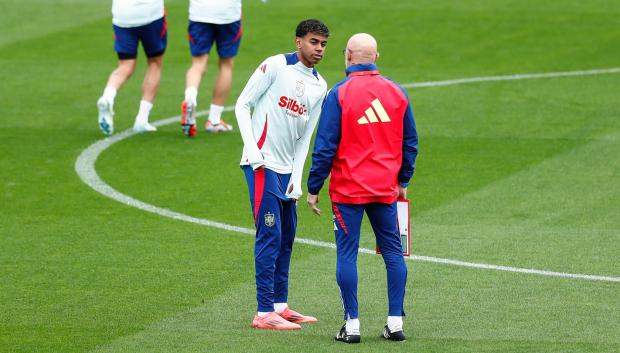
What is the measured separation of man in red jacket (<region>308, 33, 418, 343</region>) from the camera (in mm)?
8391

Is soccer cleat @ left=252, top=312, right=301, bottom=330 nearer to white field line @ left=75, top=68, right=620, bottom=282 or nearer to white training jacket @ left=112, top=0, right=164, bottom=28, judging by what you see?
white field line @ left=75, top=68, right=620, bottom=282

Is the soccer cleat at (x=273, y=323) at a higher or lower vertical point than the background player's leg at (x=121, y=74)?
lower

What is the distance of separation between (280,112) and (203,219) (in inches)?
141

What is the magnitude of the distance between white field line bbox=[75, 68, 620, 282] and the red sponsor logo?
7.46 feet

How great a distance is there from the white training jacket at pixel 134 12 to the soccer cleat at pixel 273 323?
26.2 ft

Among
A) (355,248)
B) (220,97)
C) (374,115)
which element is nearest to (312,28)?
(374,115)

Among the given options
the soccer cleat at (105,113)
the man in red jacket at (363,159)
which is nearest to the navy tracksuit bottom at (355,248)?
the man in red jacket at (363,159)

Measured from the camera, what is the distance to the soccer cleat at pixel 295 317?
911cm

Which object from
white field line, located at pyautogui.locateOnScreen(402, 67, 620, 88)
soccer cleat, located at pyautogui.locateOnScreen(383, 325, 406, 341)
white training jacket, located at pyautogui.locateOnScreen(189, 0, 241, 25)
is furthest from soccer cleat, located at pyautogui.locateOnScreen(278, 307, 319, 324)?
white field line, located at pyautogui.locateOnScreen(402, 67, 620, 88)

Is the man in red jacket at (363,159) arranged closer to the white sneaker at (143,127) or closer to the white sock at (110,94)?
the white sock at (110,94)

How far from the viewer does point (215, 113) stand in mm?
16453

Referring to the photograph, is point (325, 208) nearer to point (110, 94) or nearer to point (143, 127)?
point (110, 94)

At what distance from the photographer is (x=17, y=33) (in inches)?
922

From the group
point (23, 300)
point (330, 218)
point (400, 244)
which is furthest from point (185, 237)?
point (400, 244)
